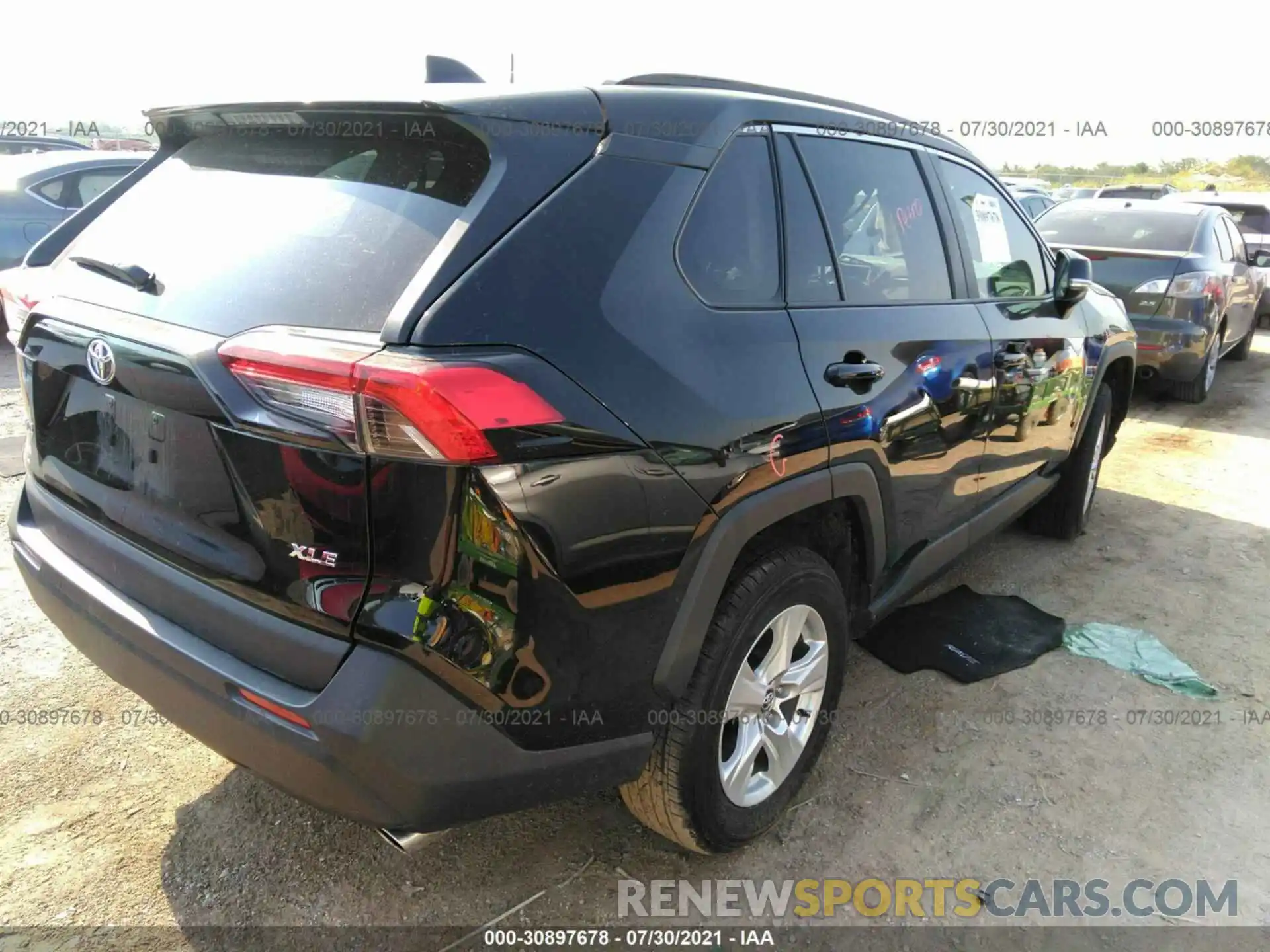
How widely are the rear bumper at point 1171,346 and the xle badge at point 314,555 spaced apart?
708 cm

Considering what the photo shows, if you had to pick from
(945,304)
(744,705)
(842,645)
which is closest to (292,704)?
(744,705)

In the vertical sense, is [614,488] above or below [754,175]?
below

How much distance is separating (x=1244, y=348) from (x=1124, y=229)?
3.41 meters

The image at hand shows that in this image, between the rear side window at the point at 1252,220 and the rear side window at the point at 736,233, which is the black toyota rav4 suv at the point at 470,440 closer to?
the rear side window at the point at 736,233

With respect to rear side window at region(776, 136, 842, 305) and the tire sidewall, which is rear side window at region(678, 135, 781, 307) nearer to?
rear side window at region(776, 136, 842, 305)

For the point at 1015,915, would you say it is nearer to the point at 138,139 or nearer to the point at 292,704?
the point at 292,704

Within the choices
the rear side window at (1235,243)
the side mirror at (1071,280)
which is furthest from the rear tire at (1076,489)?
the rear side window at (1235,243)

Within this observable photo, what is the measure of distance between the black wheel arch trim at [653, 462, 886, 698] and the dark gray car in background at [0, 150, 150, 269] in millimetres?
7101

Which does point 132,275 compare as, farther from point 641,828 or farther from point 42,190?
point 42,190

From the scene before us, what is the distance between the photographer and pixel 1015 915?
7.51 feet

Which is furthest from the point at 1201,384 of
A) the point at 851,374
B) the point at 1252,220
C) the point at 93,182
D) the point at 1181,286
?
the point at 93,182

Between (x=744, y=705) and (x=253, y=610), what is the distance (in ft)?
3.91

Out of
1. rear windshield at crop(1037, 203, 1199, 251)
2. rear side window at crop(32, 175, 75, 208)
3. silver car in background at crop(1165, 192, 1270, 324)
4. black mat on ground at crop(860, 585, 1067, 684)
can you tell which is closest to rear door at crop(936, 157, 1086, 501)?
black mat on ground at crop(860, 585, 1067, 684)

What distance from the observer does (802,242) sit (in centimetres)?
235
